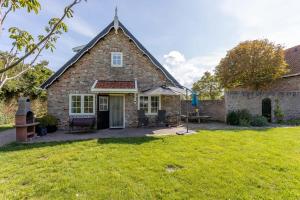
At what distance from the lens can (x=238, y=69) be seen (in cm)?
1961

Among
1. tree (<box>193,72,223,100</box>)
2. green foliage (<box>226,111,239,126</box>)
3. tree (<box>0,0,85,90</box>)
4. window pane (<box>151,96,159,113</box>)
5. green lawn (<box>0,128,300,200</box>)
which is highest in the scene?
tree (<box>193,72,223,100</box>)

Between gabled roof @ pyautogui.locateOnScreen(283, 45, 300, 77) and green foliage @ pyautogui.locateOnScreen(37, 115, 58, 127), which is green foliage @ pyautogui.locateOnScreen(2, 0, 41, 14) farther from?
gabled roof @ pyautogui.locateOnScreen(283, 45, 300, 77)

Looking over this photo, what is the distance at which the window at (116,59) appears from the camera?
42.9ft

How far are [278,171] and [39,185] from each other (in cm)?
646

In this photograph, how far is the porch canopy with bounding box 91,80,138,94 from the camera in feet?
37.0

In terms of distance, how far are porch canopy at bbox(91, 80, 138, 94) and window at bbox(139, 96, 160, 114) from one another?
5.09 ft

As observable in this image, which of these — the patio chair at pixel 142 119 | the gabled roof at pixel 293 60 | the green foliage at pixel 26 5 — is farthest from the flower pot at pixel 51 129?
the gabled roof at pixel 293 60

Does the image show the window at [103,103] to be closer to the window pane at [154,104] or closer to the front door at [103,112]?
the front door at [103,112]

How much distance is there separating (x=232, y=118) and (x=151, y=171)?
1191 cm

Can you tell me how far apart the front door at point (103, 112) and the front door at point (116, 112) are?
0.29 metres

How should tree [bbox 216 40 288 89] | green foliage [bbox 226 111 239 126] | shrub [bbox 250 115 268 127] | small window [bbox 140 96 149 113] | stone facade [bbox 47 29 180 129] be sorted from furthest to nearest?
tree [bbox 216 40 288 89] < green foliage [bbox 226 111 239 126] < shrub [bbox 250 115 268 127] < small window [bbox 140 96 149 113] < stone facade [bbox 47 29 180 129]

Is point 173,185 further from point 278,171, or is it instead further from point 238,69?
point 238,69

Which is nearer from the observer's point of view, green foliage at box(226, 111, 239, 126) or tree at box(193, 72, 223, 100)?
green foliage at box(226, 111, 239, 126)

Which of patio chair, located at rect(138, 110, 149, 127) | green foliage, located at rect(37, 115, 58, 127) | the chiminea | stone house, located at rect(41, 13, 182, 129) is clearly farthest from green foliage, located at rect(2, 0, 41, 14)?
patio chair, located at rect(138, 110, 149, 127)
